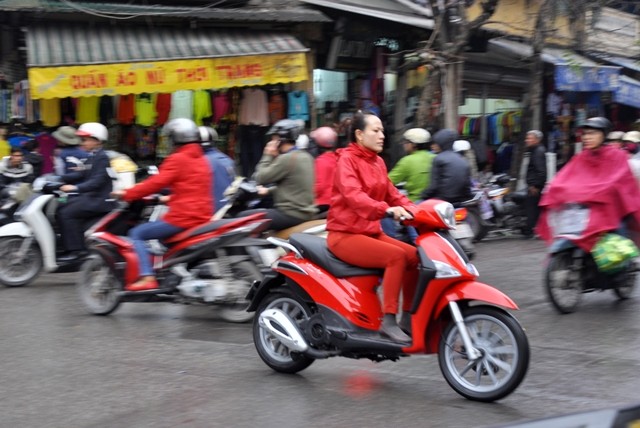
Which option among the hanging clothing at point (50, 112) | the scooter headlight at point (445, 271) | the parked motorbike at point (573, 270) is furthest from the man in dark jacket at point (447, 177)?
the hanging clothing at point (50, 112)

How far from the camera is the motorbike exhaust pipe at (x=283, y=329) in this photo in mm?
5988

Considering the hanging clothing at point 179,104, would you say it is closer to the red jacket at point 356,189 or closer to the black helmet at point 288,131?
the black helmet at point 288,131

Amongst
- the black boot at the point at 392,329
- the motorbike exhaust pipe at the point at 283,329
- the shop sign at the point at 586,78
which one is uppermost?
the shop sign at the point at 586,78

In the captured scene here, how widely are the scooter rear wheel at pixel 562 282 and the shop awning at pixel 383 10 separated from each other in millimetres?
9804

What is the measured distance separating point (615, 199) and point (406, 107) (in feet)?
35.9

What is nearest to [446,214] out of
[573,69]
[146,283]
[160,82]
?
[146,283]

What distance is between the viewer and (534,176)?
1516 cm

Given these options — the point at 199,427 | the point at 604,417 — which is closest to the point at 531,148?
the point at 199,427

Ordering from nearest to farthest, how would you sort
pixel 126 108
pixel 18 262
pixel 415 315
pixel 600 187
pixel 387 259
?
pixel 415 315, pixel 387 259, pixel 600 187, pixel 18 262, pixel 126 108

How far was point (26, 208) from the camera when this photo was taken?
33.6ft

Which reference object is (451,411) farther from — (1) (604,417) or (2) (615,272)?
(2) (615,272)

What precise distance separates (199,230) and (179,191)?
408 millimetres

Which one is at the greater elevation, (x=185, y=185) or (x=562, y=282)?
(x=185, y=185)

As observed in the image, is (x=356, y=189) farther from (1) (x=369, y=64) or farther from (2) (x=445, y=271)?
(1) (x=369, y=64)
